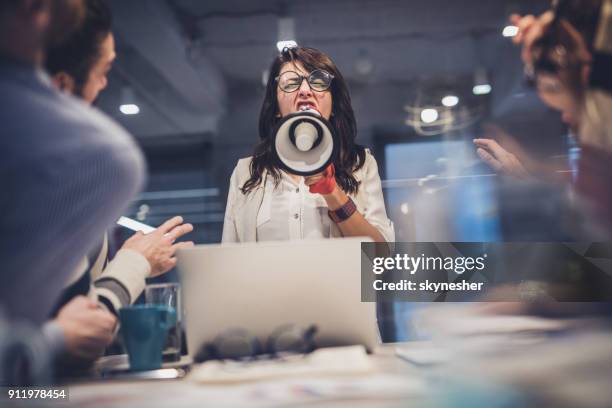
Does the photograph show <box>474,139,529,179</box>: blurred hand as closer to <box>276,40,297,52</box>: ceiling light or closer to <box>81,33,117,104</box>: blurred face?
<box>276,40,297,52</box>: ceiling light

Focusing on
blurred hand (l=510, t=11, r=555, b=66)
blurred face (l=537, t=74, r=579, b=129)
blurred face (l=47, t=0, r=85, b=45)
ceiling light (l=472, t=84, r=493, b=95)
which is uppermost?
ceiling light (l=472, t=84, r=493, b=95)

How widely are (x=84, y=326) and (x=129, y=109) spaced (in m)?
1.01

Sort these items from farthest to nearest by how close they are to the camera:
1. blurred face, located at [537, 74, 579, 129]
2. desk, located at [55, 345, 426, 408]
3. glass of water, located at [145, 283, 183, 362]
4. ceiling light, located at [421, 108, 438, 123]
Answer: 1. ceiling light, located at [421, 108, 438, 123]
2. blurred face, located at [537, 74, 579, 129]
3. glass of water, located at [145, 283, 183, 362]
4. desk, located at [55, 345, 426, 408]

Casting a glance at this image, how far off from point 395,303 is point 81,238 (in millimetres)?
899

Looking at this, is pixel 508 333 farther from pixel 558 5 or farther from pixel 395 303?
pixel 558 5

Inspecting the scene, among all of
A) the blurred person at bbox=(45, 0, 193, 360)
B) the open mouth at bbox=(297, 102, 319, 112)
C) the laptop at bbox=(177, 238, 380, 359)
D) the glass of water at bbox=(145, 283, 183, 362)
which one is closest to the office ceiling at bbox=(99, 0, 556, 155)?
the open mouth at bbox=(297, 102, 319, 112)

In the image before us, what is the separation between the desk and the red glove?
0.71 m

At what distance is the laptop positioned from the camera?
42.9 inches

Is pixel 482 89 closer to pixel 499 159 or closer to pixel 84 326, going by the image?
pixel 499 159

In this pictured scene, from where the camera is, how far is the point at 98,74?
1.33 m

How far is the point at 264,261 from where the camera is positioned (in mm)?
1091

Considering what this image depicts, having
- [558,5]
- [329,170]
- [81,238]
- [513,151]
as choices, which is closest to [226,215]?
[329,170]

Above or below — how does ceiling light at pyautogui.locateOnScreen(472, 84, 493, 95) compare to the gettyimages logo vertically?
above

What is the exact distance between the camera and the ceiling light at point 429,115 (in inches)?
102
